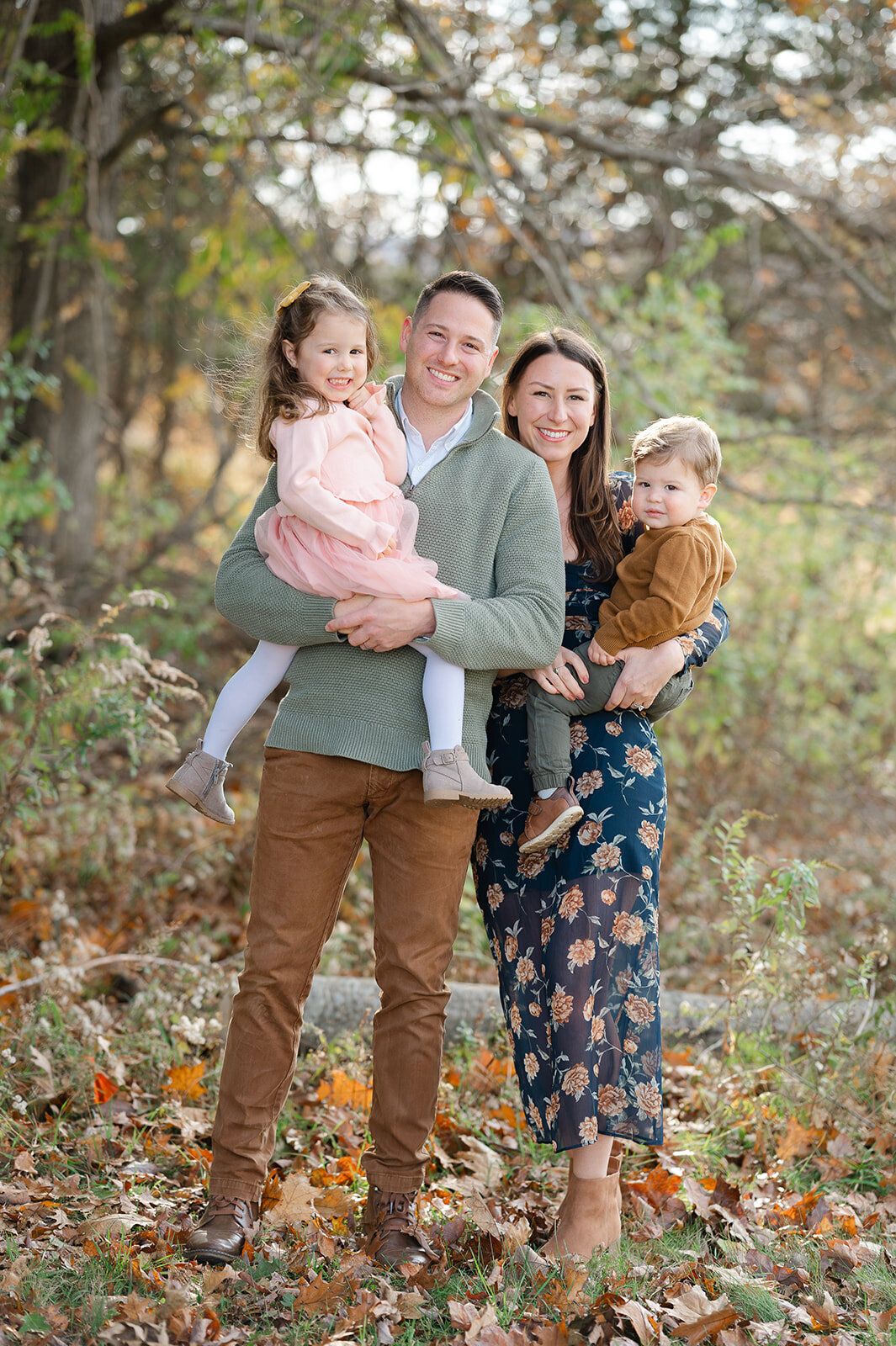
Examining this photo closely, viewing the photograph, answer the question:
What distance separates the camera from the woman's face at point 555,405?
2.97 meters

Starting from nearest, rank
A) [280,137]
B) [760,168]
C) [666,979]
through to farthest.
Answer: [666,979] < [280,137] < [760,168]

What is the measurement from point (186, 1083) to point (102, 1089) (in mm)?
246

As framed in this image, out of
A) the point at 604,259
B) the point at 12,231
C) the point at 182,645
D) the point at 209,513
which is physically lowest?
the point at 182,645

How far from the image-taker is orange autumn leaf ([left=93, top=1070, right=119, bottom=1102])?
3.41 m

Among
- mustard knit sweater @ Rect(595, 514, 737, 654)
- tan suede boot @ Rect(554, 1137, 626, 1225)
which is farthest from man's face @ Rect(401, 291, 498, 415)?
tan suede boot @ Rect(554, 1137, 626, 1225)

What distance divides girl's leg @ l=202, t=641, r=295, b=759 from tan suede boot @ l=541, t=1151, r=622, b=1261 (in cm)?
137

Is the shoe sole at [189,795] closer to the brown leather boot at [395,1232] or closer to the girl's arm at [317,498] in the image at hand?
the girl's arm at [317,498]

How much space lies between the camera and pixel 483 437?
2889mm

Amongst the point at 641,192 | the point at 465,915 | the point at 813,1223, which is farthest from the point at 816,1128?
the point at 641,192

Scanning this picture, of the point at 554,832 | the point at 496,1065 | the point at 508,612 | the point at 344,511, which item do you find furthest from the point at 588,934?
the point at 496,1065

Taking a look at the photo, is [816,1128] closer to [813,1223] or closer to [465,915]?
[813,1223]

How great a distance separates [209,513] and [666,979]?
5.04 metres

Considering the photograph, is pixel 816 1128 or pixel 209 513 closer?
pixel 816 1128

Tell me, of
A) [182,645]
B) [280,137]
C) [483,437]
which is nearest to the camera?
[483,437]
